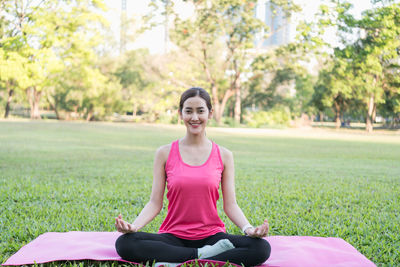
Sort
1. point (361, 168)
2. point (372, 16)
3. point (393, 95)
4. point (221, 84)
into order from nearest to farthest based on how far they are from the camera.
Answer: point (361, 168) → point (372, 16) → point (393, 95) → point (221, 84)

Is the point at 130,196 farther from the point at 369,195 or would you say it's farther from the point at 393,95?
the point at 393,95

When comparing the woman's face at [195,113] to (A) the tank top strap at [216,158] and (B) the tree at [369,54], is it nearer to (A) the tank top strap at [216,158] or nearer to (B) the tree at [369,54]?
(A) the tank top strap at [216,158]

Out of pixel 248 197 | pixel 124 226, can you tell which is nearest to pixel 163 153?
pixel 124 226

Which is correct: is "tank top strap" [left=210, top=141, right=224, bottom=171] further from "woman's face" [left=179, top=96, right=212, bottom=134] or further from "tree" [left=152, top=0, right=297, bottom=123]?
"tree" [left=152, top=0, right=297, bottom=123]

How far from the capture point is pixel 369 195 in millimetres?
5227

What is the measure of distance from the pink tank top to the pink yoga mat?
266 mm

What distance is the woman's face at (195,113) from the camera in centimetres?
252

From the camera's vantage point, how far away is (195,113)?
2.52 metres

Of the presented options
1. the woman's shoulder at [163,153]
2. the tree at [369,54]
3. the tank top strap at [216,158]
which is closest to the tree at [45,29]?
the woman's shoulder at [163,153]

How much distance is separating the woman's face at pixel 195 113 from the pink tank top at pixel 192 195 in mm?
183

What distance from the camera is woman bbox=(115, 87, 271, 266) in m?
2.40

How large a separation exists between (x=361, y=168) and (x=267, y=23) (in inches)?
931

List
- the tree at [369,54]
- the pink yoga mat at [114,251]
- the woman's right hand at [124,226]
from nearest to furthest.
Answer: the woman's right hand at [124,226] < the pink yoga mat at [114,251] < the tree at [369,54]

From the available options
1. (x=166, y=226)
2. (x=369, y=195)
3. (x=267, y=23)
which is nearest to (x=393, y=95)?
(x=267, y=23)
